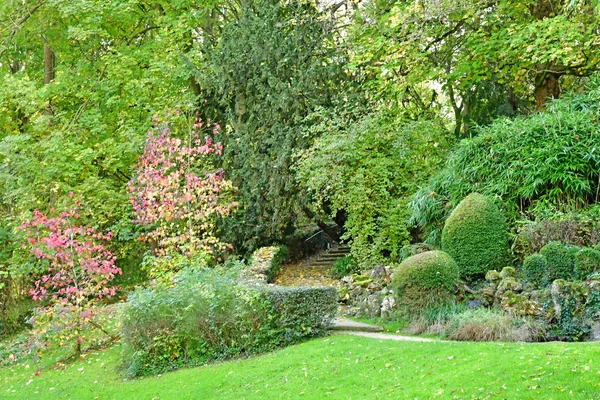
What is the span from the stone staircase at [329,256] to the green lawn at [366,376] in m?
8.22

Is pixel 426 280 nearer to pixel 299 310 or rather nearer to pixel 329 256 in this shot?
pixel 299 310

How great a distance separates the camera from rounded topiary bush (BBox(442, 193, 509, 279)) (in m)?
10.1

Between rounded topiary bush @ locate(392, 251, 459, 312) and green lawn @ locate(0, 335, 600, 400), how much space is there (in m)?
1.14

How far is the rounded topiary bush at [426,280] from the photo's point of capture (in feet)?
30.7

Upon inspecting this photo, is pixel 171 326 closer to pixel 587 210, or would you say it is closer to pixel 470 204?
pixel 470 204

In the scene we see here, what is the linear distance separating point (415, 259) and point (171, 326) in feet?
13.9

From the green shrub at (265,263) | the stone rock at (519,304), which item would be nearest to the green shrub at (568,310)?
the stone rock at (519,304)

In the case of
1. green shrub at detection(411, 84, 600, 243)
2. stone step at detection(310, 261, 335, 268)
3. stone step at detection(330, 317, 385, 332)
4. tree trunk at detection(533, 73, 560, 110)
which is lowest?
stone step at detection(310, 261, 335, 268)

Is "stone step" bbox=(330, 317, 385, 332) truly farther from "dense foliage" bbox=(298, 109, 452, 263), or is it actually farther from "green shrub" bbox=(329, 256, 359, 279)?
"green shrub" bbox=(329, 256, 359, 279)

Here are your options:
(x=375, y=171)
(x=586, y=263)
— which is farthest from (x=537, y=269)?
(x=375, y=171)

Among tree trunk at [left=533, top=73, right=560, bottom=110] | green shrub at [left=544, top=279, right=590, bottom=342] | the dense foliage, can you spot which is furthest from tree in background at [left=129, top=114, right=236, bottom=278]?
tree trunk at [left=533, top=73, right=560, bottom=110]

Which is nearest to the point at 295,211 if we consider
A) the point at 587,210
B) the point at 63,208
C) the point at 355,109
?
the point at 355,109

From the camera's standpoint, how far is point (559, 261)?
29.1ft

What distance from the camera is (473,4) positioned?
527 inches
